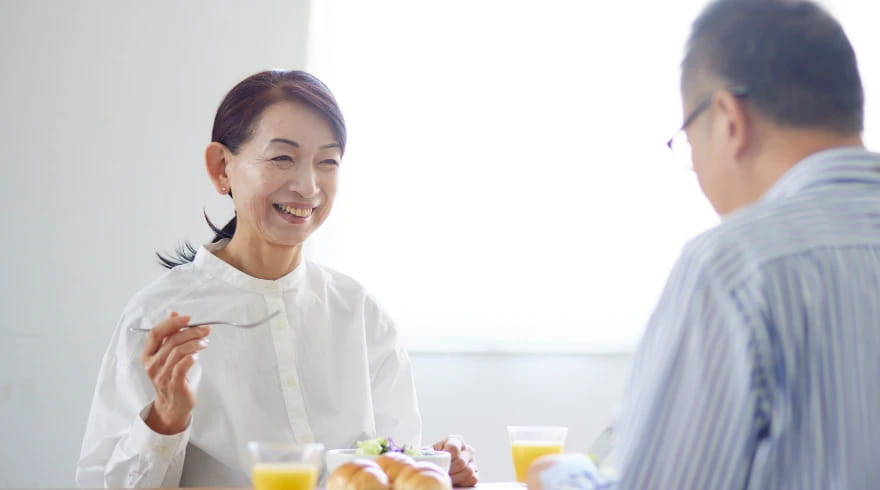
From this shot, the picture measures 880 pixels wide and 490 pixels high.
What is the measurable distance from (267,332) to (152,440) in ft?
1.33

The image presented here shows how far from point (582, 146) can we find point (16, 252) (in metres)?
1.98

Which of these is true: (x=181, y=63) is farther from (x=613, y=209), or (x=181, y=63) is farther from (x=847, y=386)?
(x=847, y=386)

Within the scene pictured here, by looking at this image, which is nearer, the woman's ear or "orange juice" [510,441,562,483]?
"orange juice" [510,441,562,483]

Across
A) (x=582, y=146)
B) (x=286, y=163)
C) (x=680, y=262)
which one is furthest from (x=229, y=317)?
(x=582, y=146)

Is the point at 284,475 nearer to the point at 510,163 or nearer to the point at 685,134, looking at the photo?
the point at 685,134

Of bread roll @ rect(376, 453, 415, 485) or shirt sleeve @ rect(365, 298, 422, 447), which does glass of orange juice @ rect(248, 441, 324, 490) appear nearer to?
bread roll @ rect(376, 453, 415, 485)

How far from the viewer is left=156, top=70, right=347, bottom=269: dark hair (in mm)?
2072

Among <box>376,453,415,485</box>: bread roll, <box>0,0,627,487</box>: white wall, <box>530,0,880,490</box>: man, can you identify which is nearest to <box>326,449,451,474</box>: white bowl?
<box>376,453,415,485</box>: bread roll

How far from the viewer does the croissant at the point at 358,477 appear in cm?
140

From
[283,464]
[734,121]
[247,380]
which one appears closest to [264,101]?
[247,380]

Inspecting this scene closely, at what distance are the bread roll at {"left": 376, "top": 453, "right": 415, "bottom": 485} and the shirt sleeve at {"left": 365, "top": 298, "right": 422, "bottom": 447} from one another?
0.62 m

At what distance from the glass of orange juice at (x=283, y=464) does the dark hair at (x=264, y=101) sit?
0.86 m

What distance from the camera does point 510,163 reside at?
11.0ft

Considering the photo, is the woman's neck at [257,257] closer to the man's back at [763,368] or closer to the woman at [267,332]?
the woman at [267,332]
